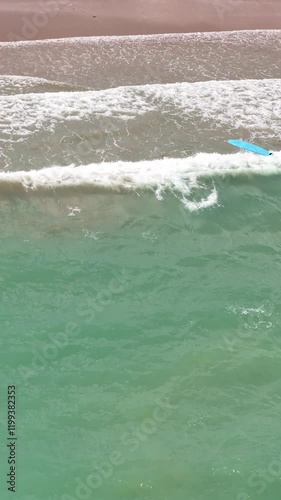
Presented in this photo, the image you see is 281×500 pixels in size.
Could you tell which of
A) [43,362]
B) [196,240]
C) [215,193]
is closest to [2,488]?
[43,362]

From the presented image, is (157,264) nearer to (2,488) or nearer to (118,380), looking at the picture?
(118,380)

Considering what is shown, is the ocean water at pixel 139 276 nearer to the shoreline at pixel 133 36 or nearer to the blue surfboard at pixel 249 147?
the blue surfboard at pixel 249 147

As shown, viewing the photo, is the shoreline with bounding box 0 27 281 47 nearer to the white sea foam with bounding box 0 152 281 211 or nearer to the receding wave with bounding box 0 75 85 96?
the receding wave with bounding box 0 75 85 96

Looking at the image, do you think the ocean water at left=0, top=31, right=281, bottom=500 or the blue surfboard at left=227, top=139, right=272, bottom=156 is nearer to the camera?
the ocean water at left=0, top=31, right=281, bottom=500

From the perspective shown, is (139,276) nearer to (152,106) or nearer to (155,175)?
(155,175)

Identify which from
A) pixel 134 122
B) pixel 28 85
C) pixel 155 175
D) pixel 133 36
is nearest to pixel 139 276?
pixel 155 175

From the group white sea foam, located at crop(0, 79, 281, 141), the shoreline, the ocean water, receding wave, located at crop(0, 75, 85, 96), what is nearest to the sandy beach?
the shoreline

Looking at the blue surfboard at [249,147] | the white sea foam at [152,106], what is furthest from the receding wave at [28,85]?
the blue surfboard at [249,147]
